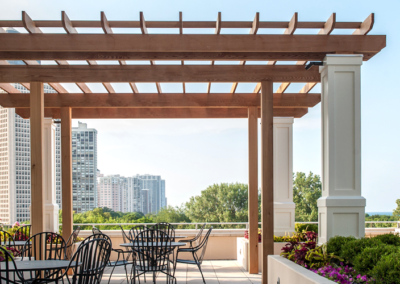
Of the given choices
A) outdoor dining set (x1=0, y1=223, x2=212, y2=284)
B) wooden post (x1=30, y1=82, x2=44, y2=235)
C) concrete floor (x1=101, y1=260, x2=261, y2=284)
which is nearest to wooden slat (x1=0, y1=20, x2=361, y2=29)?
wooden post (x1=30, y1=82, x2=44, y2=235)

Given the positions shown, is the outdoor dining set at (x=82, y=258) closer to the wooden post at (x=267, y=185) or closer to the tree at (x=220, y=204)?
the wooden post at (x=267, y=185)

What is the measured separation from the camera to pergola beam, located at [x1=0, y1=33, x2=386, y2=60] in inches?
193

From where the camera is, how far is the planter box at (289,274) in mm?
3645

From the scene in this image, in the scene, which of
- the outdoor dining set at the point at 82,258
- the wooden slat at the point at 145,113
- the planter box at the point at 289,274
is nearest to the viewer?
the outdoor dining set at the point at 82,258

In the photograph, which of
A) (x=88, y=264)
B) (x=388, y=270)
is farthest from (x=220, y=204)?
(x=388, y=270)

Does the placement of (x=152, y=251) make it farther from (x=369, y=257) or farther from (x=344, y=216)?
(x=369, y=257)

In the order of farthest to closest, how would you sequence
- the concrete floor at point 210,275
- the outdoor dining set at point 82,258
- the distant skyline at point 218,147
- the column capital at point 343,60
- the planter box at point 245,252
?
the distant skyline at point 218,147, the planter box at point 245,252, the concrete floor at point 210,275, the column capital at point 343,60, the outdoor dining set at point 82,258

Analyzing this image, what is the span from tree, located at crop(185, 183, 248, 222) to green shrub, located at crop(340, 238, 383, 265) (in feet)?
86.6

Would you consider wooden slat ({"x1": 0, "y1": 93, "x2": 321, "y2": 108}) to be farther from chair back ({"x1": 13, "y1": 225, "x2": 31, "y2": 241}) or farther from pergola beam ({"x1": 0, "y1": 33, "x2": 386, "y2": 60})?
pergola beam ({"x1": 0, "y1": 33, "x2": 386, "y2": 60})

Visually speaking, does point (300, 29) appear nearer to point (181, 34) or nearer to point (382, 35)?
point (382, 35)

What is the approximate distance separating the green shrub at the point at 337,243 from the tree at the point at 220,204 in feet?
85.5

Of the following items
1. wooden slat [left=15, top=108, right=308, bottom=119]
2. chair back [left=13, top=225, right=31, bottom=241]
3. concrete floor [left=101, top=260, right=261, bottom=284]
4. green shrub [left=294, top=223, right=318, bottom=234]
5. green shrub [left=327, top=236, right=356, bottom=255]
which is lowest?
concrete floor [left=101, top=260, right=261, bottom=284]

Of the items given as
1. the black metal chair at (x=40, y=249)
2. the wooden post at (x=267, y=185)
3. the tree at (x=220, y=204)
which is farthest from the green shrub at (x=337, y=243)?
the tree at (x=220, y=204)

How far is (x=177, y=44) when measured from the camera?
16.4ft
